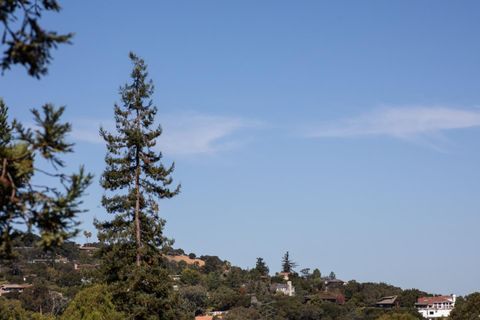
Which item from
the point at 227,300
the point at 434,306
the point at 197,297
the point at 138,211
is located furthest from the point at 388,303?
the point at 138,211

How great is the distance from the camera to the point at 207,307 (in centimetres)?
16750

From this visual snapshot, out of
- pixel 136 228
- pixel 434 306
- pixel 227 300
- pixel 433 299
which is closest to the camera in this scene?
pixel 136 228

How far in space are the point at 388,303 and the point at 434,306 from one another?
10233 millimetres

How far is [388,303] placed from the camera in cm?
17188

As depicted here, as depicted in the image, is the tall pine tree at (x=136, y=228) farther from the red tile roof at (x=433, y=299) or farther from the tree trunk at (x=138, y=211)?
the red tile roof at (x=433, y=299)

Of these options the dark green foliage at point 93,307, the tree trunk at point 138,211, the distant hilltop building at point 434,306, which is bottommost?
the dark green foliage at point 93,307

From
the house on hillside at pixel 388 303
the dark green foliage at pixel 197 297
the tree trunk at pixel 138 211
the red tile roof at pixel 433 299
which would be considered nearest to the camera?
the tree trunk at pixel 138 211

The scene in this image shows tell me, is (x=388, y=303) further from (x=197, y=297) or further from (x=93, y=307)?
(x=93, y=307)

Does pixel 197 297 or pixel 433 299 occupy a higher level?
pixel 433 299

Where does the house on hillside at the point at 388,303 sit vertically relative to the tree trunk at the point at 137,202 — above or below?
above

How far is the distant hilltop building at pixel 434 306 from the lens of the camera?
169m

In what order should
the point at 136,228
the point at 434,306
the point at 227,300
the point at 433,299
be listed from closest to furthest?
the point at 136,228 → the point at 227,300 → the point at 434,306 → the point at 433,299

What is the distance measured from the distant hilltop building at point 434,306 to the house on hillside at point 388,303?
487 centimetres

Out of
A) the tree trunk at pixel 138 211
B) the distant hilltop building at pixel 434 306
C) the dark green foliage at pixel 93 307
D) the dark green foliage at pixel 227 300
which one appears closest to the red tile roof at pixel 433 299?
the distant hilltop building at pixel 434 306
